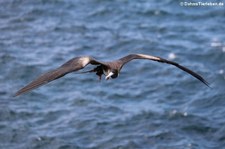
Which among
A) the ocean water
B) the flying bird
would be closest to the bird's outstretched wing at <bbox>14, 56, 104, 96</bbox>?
the flying bird

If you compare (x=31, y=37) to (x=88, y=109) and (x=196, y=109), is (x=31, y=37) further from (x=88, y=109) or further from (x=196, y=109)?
(x=196, y=109)

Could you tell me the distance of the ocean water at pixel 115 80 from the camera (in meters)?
13.1

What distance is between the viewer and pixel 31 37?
17422 mm

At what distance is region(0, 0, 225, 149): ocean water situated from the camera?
13125mm

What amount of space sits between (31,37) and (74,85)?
303 centimetres

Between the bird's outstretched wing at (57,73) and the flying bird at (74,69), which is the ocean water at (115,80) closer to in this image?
the flying bird at (74,69)

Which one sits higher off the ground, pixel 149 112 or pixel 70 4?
pixel 70 4

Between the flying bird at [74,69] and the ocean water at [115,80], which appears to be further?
the ocean water at [115,80]

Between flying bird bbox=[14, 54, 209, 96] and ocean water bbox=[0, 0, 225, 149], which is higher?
flying bird bbox=[14, 54, 209, 96]

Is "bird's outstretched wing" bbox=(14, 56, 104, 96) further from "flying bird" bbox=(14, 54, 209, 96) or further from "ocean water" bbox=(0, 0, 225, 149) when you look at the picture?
"ocean water" bbox=(0, 0, 225, 149)

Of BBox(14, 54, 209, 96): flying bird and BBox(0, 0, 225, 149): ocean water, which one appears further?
BBox(0, 0, 225, 149): ocean water

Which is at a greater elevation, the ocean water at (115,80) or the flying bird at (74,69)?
the flying bird at (74,69)

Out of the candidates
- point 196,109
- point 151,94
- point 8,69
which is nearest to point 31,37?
point 8,69

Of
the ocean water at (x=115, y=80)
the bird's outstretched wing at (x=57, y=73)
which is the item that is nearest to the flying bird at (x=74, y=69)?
the bird's outstretched wing at (x=57, y=73)
